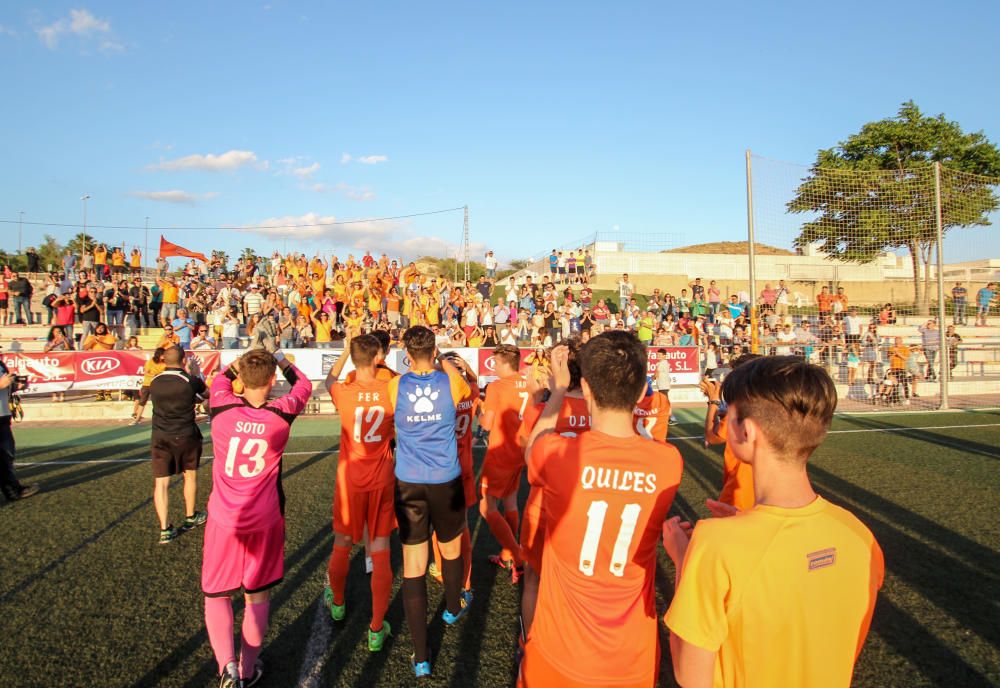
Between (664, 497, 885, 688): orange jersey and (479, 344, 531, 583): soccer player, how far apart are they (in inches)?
126

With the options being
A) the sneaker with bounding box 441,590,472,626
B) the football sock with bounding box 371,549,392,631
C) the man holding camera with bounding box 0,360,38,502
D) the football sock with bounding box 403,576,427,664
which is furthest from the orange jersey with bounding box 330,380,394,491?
A: the man holding camera with bounding box 0,360,38,502

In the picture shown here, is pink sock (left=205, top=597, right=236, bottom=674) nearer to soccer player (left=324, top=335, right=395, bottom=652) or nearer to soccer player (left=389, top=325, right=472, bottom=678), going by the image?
soccer player (left=324, top=335, right=395, bottom=652)

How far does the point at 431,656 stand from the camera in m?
3.68

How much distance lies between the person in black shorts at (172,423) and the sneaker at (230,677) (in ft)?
10.1

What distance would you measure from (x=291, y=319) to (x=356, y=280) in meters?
4.03

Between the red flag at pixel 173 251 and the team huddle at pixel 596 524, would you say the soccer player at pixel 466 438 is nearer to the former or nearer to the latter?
the team huddle at pixel 596 524

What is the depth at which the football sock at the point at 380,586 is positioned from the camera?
3721 millimetres

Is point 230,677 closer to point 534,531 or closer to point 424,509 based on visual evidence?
point 424,509

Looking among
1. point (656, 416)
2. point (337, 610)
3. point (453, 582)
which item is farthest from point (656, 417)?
point (337, 610)

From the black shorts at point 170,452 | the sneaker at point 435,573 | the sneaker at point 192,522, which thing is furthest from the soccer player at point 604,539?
the sneaker at point 192,522

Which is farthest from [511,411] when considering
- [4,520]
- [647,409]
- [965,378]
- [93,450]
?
[965,378]

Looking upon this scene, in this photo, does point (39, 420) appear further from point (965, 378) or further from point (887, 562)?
point (965, 378)

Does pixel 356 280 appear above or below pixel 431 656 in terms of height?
above

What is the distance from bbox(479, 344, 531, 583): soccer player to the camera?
4.74 m
